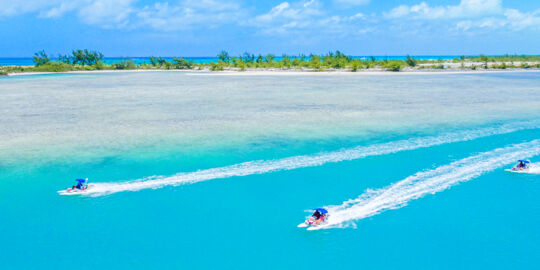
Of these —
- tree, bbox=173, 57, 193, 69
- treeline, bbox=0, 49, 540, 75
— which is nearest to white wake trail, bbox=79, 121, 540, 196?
treeline, bbox=0, 49, 540, 75

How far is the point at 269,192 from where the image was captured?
2006 centimetres

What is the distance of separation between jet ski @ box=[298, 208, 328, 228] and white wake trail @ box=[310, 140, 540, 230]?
21 centimetres

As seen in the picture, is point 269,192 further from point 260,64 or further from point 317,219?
point 260,64

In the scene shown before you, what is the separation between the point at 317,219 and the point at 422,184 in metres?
7.62

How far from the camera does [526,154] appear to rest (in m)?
25.5

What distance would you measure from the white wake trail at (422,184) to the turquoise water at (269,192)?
0.29 ft

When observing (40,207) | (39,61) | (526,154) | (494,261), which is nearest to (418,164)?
(526,154)

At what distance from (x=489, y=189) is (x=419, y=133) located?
11315 mm

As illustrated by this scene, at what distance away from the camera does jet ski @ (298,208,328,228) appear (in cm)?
1633

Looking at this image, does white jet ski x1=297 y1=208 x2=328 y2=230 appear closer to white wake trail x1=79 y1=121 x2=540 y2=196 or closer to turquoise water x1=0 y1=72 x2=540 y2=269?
turquoise water x1=0 y1=72 x2=540 y2=269

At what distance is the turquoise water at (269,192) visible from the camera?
15.1 metres

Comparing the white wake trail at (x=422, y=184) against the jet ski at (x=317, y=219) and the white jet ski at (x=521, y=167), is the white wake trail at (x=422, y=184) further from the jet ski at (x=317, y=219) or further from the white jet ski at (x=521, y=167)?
the white jet ski at (x=521, y=167)

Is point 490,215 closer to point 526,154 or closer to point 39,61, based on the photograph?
point 526,154

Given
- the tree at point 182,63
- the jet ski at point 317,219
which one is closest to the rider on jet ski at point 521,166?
the jet ski at point 317,219
